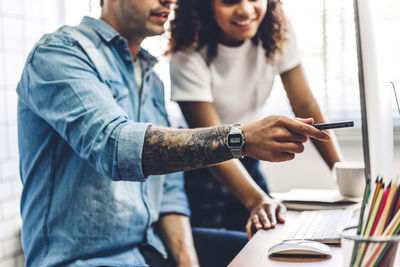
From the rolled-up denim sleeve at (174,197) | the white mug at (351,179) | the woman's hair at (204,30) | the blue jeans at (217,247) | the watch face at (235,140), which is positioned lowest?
the blue jeans at (217,247)

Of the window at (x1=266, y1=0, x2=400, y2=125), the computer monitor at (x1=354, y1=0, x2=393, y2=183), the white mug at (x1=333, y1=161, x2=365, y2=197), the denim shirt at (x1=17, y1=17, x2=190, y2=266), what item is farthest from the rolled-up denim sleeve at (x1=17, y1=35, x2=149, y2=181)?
the window at (x1=266, y1=0, x2=400, y2=125)

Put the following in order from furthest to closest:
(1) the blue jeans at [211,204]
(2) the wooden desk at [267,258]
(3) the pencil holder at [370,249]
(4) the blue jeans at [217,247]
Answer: (1) the blue jeans at [211,204], (4) the blue jeans at [217,247], (2) the wooden desk at [267,258], (3) the pencil holder at [370,249]

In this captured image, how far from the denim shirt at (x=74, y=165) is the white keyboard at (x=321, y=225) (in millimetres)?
329

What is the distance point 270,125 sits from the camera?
833mm

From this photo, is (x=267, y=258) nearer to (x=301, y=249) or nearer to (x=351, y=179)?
(x=301, y=249)

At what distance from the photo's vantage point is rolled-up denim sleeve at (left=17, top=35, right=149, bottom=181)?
950 millimetres

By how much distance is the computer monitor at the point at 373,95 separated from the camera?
31.5 inches

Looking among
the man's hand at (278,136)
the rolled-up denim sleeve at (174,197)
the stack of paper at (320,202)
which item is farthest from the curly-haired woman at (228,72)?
the man's hand at (278,136)

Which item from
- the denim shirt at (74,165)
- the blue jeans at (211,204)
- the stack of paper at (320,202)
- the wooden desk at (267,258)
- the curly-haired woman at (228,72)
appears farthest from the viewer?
the blue jeans at (211,204)

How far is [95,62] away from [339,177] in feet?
2.26

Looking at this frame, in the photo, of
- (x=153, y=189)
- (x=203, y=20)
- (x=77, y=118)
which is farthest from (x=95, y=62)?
(x=203, y=20)

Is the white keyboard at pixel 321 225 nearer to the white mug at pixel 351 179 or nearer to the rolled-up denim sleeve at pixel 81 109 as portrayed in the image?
the white mug at pixel 351 179

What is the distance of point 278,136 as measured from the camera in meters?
0.83

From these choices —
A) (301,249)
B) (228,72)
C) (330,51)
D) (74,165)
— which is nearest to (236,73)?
(228,72)
